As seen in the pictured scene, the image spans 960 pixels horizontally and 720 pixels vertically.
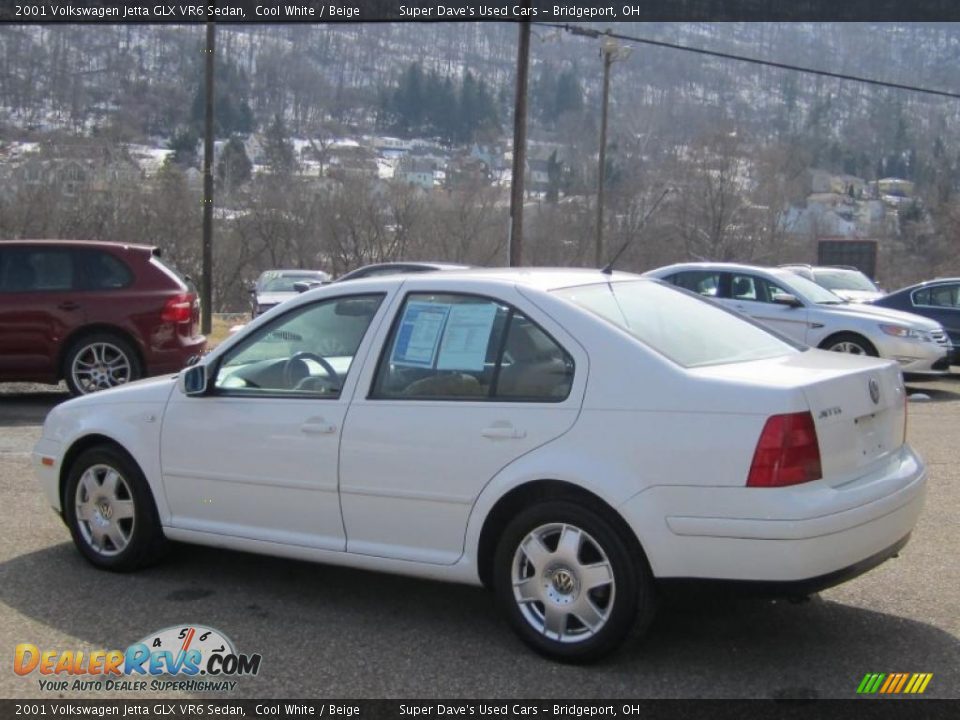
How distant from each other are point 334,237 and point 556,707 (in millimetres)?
55258

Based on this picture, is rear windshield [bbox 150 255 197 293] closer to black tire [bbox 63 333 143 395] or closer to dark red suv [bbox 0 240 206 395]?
dark red suv [bbox 0 240 206 395]

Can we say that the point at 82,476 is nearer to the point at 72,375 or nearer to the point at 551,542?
the point at 551,542

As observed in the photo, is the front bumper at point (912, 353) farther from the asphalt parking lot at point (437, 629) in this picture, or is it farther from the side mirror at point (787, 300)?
the asphalt parking lot at point (437, 629)

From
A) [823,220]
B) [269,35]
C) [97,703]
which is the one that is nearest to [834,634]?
[97,703]

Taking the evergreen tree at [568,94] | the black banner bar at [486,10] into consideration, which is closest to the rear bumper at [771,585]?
the black banner bar at [486,10]

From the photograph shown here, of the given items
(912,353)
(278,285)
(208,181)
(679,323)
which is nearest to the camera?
(679,323)

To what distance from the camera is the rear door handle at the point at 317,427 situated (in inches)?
195

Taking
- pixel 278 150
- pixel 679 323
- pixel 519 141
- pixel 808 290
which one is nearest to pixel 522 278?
pixel 679 323

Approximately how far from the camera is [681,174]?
219 feet

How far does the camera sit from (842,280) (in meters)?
22.8

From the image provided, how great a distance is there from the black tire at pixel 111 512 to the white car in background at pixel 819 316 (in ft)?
29.1

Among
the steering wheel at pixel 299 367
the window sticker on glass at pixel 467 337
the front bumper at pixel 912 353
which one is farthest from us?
the front bumper at pixel 912 353

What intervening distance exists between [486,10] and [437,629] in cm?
1818

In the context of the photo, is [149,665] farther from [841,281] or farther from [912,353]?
[841,281]
